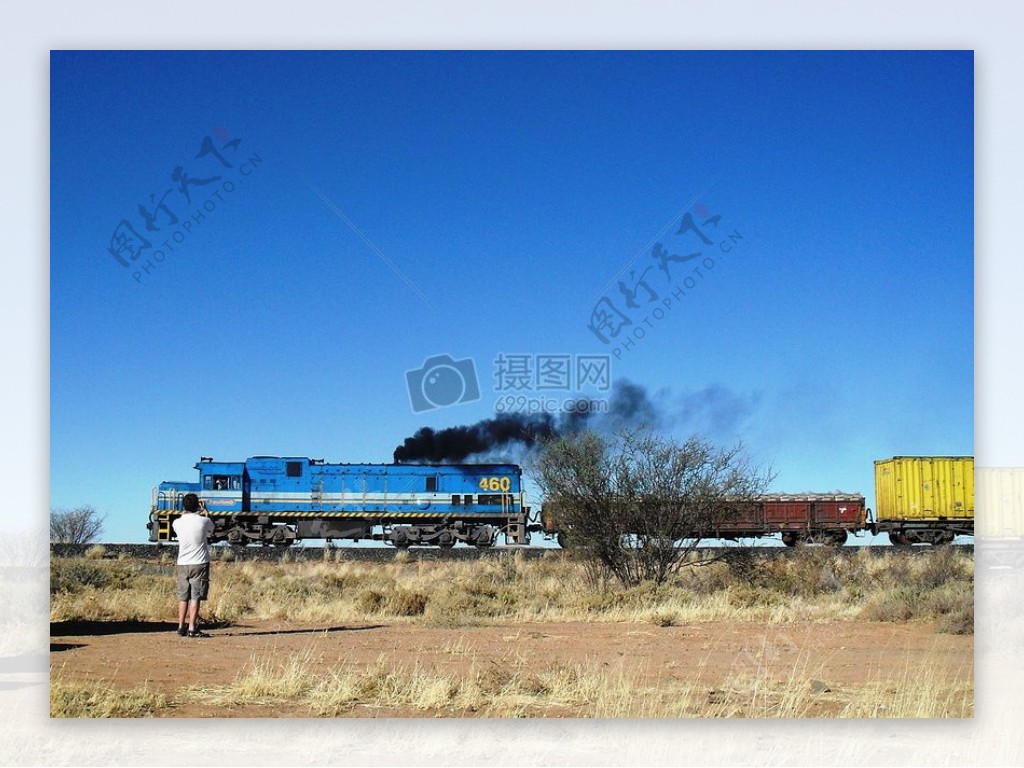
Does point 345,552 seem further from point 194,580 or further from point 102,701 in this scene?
point 102,701

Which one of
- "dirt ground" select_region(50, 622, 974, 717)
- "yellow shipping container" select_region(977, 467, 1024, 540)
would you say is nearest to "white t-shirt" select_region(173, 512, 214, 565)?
"dirt ground" select_region(50, 622, 974, 717)

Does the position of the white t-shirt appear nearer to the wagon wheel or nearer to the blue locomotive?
the blue locomotive

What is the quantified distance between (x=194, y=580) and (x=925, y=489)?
81.7 feet

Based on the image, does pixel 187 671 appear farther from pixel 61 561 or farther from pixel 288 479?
pixel 288 479

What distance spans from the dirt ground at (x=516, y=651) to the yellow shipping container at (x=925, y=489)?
17.9 metres

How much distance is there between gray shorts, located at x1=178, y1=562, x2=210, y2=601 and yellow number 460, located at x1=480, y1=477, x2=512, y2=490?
21.2 metres

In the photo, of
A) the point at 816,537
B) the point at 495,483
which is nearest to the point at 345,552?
the point at 495,483

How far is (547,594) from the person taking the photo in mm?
17469

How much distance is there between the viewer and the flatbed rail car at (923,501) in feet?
101

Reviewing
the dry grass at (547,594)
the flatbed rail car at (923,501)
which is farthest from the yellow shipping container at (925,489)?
the dry grass at (547,594)

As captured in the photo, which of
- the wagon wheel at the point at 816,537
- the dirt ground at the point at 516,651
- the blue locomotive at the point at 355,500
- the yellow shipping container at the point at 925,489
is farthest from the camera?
the wagon wheel at the point at 816,537

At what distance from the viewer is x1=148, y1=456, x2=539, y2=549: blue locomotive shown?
32.2 metres

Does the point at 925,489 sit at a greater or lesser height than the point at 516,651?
greater

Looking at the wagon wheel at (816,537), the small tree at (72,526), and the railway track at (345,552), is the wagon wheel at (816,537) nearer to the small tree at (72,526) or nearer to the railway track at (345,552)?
the railway track at (345,552)
